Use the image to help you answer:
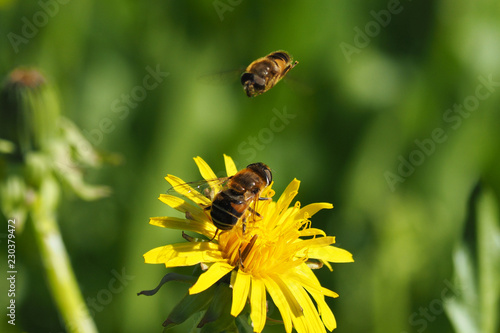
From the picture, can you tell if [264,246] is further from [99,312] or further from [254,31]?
[254,31]

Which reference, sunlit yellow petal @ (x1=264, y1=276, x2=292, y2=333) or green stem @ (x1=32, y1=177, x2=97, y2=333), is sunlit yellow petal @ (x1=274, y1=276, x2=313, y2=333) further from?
green stem @ (x1=32, y1=177, x2=97, y2=333)

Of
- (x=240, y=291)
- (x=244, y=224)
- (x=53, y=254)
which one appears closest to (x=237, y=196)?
(x=244, y=224)

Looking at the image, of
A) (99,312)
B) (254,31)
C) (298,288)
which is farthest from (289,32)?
(298,288)

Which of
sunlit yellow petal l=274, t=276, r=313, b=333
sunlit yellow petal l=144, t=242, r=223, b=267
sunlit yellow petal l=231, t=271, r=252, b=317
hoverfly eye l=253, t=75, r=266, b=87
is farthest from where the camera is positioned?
hoverfly eye l=253, t=75, r=266, b=87

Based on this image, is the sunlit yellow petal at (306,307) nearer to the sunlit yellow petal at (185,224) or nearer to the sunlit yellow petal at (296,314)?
the sunlit yellow petal at (296,314)

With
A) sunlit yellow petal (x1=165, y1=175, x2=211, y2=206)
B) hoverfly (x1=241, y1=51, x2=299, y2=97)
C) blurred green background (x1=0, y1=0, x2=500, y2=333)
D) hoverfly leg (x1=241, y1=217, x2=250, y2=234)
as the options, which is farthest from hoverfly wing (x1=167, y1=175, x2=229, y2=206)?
blurred green background (x1=0, y1=0, x2=500, y2=333)

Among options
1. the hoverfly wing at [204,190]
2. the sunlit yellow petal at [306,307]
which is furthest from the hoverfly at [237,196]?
the sunlit yellow petal at [306,307]
